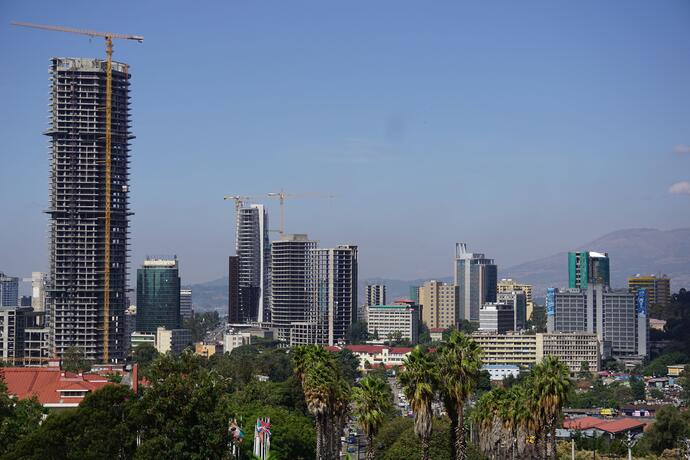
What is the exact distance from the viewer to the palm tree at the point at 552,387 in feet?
206

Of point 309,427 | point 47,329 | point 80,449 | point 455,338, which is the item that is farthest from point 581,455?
point 47,329

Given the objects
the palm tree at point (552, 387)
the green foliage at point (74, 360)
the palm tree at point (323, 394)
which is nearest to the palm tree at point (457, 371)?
the palm tree at point (552, 387)

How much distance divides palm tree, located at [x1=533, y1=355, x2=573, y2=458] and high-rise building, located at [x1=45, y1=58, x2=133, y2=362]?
136282 mm

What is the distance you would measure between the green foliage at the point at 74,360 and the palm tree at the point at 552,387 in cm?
10128

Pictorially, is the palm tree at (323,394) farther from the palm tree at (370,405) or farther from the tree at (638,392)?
the tree at (638,392)

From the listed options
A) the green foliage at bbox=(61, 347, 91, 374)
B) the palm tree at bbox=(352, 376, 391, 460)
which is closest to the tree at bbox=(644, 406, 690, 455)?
the palm tree at bbox=(352, 376, 391, 460)

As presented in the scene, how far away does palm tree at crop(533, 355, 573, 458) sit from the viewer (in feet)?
206

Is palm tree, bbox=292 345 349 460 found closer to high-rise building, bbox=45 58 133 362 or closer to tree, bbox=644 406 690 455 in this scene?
tree, bbox=644 406 690 455

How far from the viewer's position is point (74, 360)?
573 feet

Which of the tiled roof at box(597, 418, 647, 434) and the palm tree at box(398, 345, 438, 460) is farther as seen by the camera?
the tiled roof at box(597, 418, 647, 434)

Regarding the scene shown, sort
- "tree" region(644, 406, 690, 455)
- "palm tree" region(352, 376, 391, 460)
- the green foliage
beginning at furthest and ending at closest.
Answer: the green foliage, "tree" region(644, 406, 690, 455), "palm tree" region(352, 376, 391, 460)

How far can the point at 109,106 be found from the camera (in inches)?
7736

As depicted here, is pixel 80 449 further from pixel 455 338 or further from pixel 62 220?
pixel 62 220

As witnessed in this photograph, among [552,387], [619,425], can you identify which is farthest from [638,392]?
[552,387]
